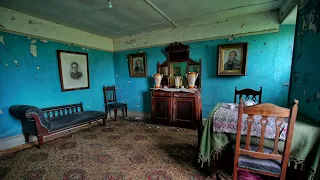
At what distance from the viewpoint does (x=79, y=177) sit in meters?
1.77

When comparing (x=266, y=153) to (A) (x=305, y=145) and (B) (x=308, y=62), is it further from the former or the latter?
(B) (x=308, y=62)

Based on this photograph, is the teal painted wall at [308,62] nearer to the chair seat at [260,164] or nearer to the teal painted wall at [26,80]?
the chair seat at [260,164]

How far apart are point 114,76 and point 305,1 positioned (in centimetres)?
455

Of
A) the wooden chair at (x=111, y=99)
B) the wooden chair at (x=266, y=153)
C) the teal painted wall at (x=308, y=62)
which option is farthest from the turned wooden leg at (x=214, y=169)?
the wooden chair at (x=111, y=99)

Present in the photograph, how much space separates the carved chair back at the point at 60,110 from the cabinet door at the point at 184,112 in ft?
8.17

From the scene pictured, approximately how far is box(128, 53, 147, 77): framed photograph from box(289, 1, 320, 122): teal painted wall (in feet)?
10.6

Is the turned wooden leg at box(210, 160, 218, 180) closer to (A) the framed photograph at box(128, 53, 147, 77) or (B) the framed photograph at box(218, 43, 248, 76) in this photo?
(B) the framed photograph at box(218, 43, 248, 76)

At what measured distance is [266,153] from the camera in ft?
4.08

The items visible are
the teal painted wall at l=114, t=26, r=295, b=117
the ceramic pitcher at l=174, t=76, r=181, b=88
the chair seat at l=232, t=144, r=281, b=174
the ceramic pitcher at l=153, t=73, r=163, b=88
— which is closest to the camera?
the chair seat at l=232, t=144, r=281, b=174

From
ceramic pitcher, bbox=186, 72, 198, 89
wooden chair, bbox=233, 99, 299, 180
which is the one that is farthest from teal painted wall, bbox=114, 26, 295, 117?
wooden chair, bbox=233, 99, 299, 180

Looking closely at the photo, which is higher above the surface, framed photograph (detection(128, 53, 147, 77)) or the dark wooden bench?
framed photograph (detection(128, 53, 147, 77))

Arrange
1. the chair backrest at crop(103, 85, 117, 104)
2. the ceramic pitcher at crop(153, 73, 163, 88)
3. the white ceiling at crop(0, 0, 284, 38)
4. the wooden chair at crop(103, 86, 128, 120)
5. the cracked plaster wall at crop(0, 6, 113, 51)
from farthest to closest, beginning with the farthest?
the chair backrest at crop(103, 85, 117, 104)
the wooden chair at crop(103, 86, 128, 120)
the ceramic pitcher at crop(153, 73, 163, 88)
the cracked plaster wall at crop(0, 6, 113, 51)
the white ceiling at crop(0, 0, 284, 38)

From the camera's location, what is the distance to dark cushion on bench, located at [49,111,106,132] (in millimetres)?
2637

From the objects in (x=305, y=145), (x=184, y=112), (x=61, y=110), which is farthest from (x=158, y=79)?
(x=305, y=145)
